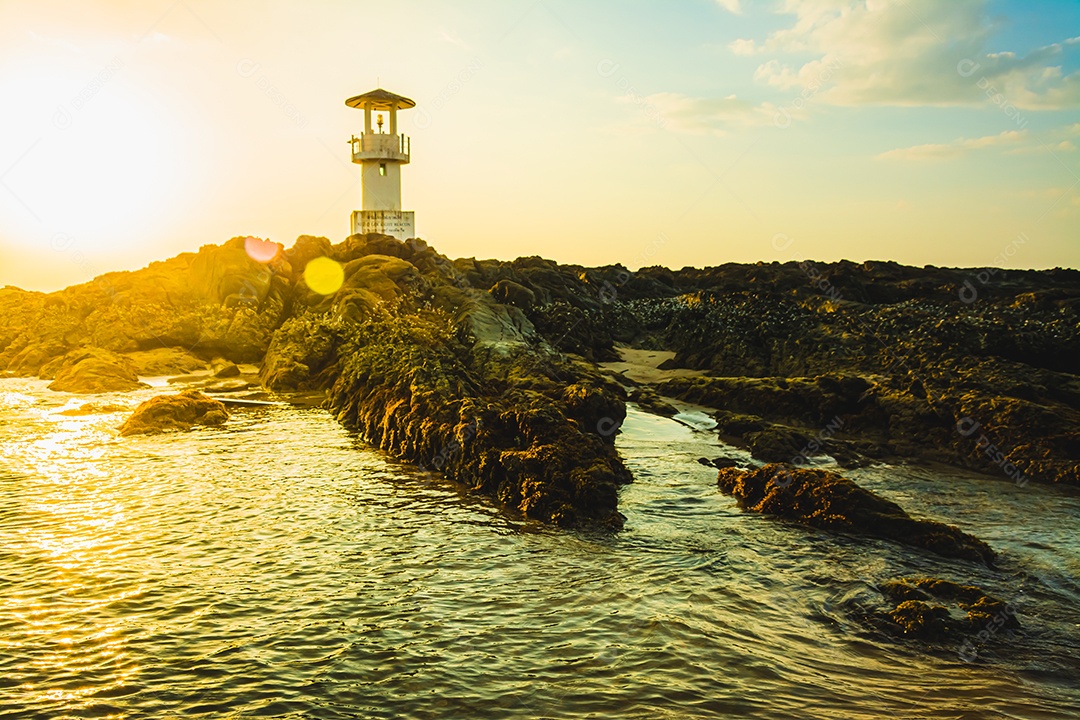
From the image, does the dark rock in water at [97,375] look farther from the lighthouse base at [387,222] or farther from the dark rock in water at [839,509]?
the dark rock in water at [839,509]

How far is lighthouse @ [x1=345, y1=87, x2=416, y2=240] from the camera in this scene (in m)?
49.6

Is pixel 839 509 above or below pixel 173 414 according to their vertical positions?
below

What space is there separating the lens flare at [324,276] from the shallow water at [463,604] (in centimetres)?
2195

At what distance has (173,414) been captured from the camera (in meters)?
23.0

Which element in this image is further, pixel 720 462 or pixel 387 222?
pixel 387 222

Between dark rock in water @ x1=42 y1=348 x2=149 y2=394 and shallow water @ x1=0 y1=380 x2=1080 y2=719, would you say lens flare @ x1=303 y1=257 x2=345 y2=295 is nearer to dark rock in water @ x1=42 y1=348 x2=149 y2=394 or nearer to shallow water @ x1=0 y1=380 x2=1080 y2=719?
dark rock in water @ x1=42 y1=348 x2=149 y2=394

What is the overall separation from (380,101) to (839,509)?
43.2 meters

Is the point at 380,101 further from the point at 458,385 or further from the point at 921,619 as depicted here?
the point at 921,619

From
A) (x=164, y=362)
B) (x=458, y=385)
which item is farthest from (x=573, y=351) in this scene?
(x=164, y=362)

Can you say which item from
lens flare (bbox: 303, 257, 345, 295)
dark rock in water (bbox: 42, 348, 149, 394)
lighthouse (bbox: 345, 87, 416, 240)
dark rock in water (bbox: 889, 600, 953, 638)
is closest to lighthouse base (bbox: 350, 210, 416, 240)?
lighthouse (bbox: 345, 87, 416, 240)

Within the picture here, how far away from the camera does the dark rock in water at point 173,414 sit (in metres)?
22.2

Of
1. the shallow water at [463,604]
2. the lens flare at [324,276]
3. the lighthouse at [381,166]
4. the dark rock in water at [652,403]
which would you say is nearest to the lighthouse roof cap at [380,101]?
the lighthouse at [381,166]

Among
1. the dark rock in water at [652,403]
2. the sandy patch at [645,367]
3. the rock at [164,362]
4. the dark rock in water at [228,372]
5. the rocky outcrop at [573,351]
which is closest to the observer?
the rocky outcrop at [573,351]

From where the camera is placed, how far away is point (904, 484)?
1839 cm
